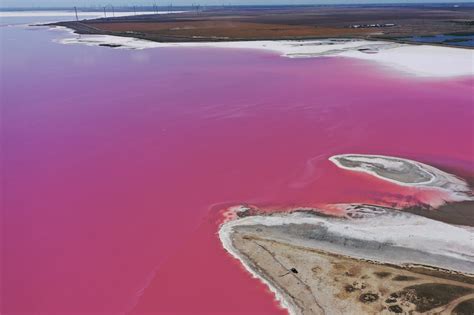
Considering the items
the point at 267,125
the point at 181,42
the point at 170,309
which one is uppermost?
the point at 181,42

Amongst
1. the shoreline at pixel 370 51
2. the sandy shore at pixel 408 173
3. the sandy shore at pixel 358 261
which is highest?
the shoreline at pixel 370 51

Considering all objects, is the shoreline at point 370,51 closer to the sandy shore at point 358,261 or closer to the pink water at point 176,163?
the pink water at point 176,163

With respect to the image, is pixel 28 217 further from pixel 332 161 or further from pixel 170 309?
pixel 332 161

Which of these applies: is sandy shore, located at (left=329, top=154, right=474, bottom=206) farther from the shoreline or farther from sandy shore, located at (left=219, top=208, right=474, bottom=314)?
the shoreline

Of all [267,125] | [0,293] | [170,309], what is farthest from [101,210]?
[267,125]

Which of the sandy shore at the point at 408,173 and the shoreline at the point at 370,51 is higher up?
the shoreline at the point at 370,51

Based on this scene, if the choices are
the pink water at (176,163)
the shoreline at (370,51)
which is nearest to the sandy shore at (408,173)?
the pink water at (176,163)
